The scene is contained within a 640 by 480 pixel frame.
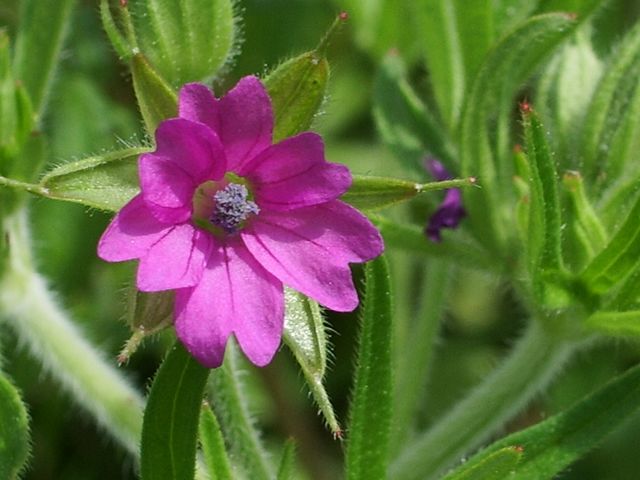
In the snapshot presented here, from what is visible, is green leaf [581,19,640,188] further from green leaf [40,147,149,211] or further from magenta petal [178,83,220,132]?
green leaf [40,147,149,211]

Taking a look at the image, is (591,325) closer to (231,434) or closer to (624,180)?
(624,180)

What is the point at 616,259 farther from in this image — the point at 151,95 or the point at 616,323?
the point at 151,95

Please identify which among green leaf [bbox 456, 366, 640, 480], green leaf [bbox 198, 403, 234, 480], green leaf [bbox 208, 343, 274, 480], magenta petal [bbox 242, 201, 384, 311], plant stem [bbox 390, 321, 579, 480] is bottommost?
plant stem [bbox 390, 321, 579, 480]

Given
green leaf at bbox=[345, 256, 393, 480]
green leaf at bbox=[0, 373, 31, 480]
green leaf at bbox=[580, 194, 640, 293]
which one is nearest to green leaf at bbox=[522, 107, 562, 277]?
green leaf at bbox=[580, 194, 640, 293]

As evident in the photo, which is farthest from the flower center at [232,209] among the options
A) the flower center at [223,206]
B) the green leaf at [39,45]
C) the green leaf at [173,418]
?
the green leaf at [39,45]

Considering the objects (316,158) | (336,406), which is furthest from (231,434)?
(336,406)

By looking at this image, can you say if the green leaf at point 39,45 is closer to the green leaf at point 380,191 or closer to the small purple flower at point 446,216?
the small purple flower at point 446,216

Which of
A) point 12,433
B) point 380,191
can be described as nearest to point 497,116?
point 380,191
